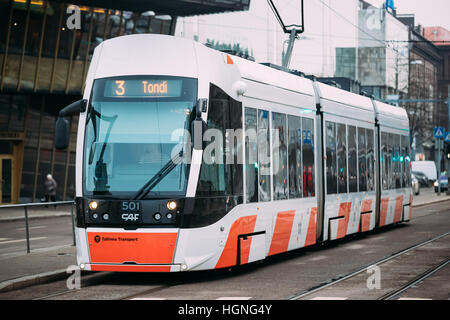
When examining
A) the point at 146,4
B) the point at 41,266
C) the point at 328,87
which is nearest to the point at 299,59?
the point at 146,4

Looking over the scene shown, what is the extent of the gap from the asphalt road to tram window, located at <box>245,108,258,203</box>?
1.25 meters

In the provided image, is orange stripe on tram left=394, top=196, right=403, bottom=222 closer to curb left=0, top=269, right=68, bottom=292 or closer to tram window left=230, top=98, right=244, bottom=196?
tram window left=230, top=98, right=244, bottom=196

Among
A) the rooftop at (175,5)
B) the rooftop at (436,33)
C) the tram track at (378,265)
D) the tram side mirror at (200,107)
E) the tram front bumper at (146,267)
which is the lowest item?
the tram track at (378,265)

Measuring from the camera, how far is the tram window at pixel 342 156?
59.8ft

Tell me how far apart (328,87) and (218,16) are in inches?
1155

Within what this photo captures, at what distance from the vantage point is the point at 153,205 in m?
11.7

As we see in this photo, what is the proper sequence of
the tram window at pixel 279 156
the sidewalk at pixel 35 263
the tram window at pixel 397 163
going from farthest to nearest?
the tram window at pixel 397 163, the tram window at pixel 279 156, the sidewalk at pixel 35 263

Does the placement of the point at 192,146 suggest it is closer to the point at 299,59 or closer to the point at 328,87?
the point at 328,87

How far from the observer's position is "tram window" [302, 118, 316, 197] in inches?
631

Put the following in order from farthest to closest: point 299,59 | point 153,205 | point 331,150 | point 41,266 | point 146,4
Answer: point 299,59
point 146,4
point 331,150
point 41,266
point 153,205

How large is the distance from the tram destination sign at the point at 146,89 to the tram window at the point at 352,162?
773 cm

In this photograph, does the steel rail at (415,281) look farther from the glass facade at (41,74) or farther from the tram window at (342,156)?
the glass facade at (41,74)

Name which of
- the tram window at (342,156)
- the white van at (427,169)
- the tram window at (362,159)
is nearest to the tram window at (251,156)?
the tram window at (342,156)

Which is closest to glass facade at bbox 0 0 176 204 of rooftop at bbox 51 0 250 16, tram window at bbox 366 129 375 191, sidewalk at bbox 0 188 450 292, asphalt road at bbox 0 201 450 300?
rooftop at bbox 51 0 250 16
